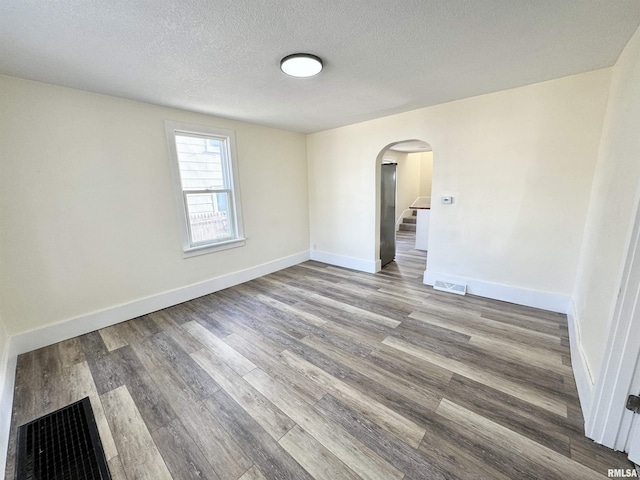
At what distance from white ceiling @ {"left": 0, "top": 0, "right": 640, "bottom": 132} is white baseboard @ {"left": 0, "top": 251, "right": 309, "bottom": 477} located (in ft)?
7.47

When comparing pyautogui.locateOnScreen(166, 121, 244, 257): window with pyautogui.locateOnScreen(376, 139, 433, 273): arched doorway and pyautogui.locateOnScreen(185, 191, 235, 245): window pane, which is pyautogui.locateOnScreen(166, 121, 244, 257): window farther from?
pyautogui.locateOnScreen(376, 139, 433, 273): arched doorway

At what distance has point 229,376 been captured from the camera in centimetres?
200

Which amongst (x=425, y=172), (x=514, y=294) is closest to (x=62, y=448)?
(x=514, y=294)

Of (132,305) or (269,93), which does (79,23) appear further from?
(132,305)

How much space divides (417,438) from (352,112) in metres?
3.48

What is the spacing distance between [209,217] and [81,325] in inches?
71.4

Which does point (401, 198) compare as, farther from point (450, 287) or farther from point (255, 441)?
point (255, 441)

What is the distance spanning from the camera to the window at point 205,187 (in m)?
3.18

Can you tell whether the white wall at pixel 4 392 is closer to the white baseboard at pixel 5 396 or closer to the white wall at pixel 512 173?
the white baseboard at pixel 5 396

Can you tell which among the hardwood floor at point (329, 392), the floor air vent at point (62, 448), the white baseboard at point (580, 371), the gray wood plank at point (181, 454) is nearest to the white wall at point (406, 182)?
the hardwood floor at point (329, 392)

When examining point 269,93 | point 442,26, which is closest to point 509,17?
point 442,26

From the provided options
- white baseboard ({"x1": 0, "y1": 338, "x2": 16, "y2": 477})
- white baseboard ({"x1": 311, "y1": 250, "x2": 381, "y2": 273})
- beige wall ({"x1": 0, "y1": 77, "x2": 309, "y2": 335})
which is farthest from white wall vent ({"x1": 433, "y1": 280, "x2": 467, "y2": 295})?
white baseboard ({"x1": 0, "y1": 338, "x2": 16, "y2": 477})

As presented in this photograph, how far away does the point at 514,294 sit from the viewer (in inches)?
119

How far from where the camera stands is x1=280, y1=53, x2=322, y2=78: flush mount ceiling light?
1889 millimetres
